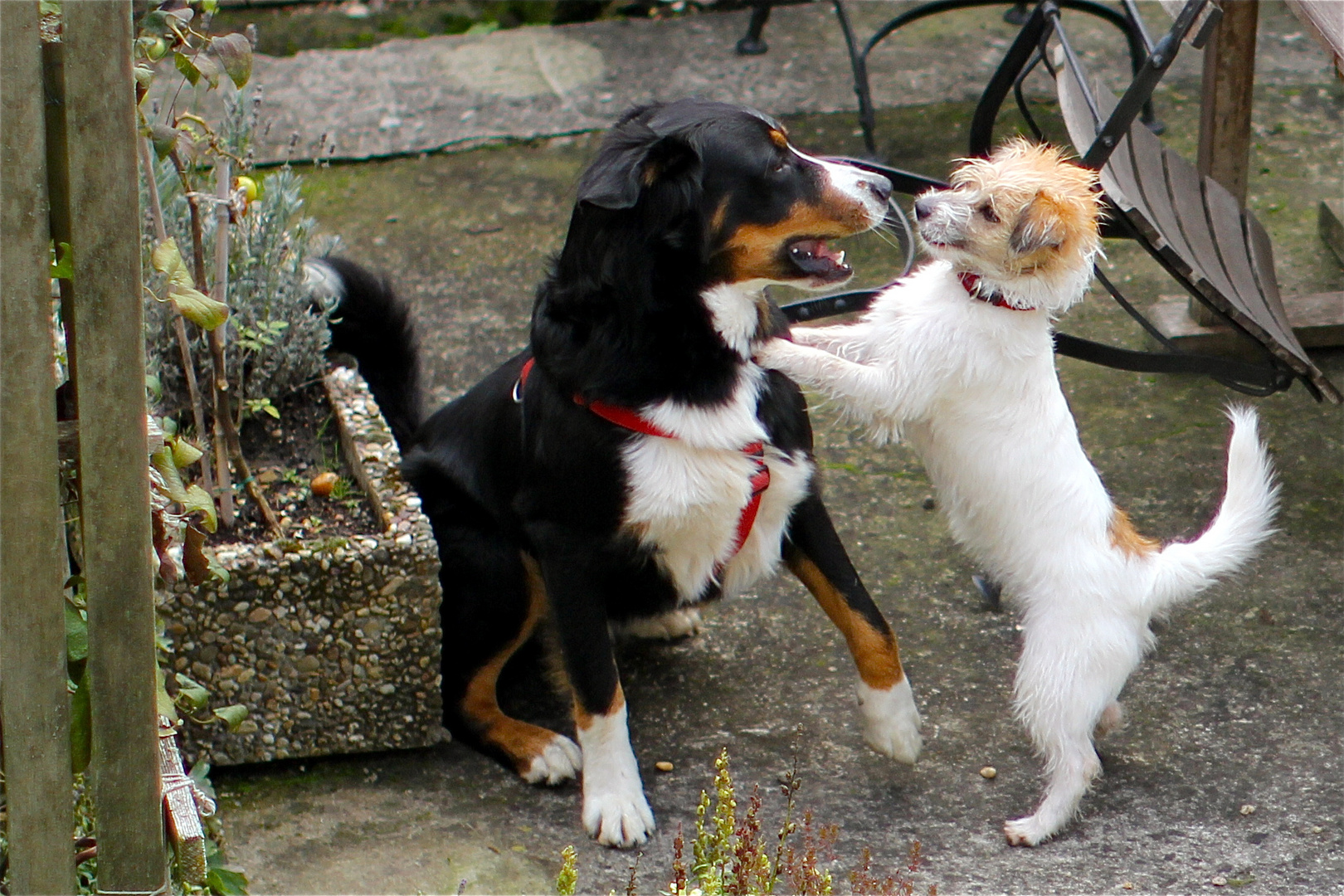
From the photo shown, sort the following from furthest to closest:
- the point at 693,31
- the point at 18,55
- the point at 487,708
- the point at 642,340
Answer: the point at 693,31 → the point at 487,708 → the point at 642,340 → the point at 18,55

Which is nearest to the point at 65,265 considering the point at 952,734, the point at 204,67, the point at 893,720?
the point at 204,67

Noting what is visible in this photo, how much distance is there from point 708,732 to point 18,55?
2007 mm

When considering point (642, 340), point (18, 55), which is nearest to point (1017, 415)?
point (642, 340)

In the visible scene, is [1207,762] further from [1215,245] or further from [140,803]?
[140,803]

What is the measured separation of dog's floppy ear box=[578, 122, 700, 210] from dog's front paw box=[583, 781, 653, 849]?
3.86 ft

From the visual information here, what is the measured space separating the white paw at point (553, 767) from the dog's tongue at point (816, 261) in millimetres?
1138

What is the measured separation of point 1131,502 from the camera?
11.9ft

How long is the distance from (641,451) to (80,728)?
111 cm

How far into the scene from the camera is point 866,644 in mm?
2768

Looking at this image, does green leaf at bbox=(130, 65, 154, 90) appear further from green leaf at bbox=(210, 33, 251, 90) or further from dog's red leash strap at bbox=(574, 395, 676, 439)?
dog's red leash strap at bbox=(574, 395, 676, 439)

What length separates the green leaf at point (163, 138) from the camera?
7.32ft

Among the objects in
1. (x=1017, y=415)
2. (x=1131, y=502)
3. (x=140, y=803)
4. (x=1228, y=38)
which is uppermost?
(x=1228, y=38)

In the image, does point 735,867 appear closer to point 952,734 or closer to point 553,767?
point 553,767

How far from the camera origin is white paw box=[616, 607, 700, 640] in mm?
3203
